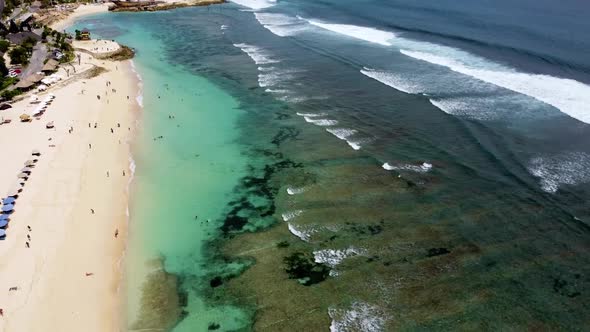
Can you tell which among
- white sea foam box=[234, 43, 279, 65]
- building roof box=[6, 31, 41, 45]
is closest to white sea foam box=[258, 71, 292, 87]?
white sea foam box=[234, 43, 279, 65]

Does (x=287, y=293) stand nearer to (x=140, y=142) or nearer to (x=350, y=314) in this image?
(x=350, y=314)

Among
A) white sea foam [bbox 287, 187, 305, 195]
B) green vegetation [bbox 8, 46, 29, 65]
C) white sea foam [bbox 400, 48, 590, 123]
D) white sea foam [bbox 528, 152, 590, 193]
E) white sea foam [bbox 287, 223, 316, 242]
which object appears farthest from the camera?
green vegetation [bbox 8, 46, 29, 65]

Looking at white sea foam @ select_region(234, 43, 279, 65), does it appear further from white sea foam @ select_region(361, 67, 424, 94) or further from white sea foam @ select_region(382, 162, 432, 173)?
white sea foam @ select_region(382, 162, 432, 173)

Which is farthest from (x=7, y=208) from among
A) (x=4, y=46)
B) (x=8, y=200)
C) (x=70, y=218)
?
(x=4, y=46)

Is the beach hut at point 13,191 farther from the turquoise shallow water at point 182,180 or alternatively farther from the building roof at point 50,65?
the building roof at point 50,65

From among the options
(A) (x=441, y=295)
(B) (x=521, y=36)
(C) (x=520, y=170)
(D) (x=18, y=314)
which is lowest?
(D) (x=18, y=314)

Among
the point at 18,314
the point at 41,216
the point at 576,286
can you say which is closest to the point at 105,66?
the point at 41,216
